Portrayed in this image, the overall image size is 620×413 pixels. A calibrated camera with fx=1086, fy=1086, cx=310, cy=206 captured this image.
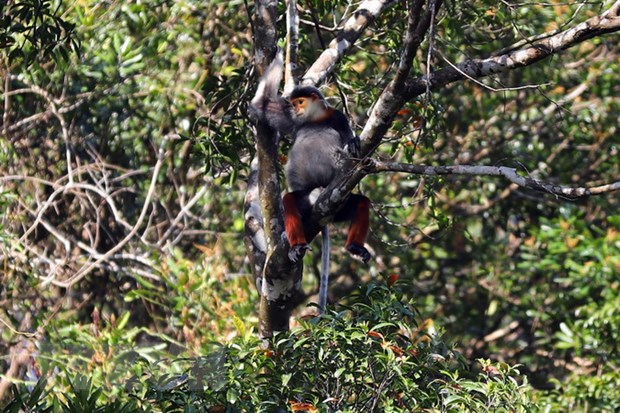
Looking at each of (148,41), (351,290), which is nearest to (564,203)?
(351,290)

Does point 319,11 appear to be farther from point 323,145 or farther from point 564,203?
point 564,203

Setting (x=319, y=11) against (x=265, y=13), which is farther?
(x=319, y=11)

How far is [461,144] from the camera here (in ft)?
29.2

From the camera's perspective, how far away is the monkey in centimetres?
505

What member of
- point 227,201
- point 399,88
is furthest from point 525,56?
point 227,201

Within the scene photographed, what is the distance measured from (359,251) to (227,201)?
3.14 m

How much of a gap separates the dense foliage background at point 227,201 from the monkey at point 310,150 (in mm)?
296

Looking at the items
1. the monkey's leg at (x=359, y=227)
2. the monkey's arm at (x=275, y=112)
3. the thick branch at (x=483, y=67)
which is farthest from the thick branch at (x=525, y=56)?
the monkey's leg at (x=359, y=227)

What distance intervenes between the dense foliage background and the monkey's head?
48 cm

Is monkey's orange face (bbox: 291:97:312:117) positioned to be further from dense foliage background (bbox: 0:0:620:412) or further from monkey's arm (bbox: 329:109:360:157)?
dense foliage background (bbox: 0:0:620:412)

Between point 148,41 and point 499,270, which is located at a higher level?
point 148,41

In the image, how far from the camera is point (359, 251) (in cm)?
543

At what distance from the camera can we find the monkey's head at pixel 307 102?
5180 mm

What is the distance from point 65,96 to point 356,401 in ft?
14.6
